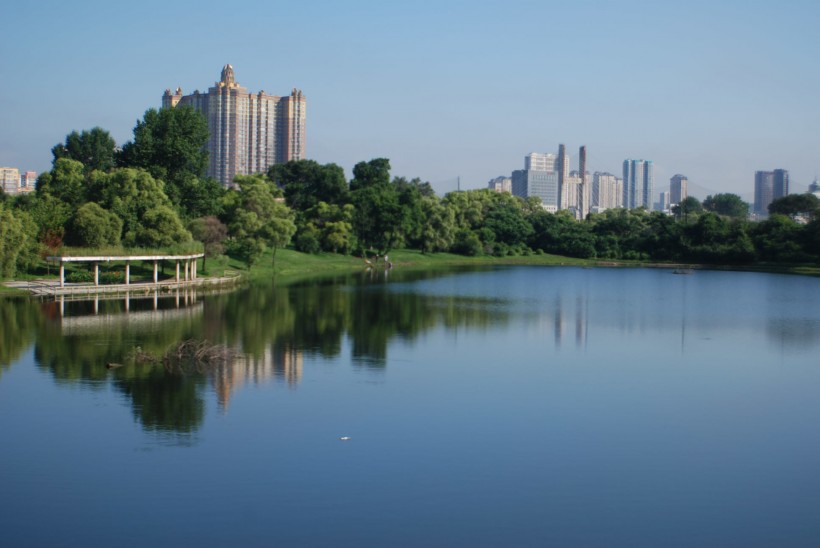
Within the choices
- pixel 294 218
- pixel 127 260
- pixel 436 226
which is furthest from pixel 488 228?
pixel 127 260

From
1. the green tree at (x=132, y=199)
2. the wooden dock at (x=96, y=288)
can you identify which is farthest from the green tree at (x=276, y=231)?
the wooden dock at (x=96, y=288)

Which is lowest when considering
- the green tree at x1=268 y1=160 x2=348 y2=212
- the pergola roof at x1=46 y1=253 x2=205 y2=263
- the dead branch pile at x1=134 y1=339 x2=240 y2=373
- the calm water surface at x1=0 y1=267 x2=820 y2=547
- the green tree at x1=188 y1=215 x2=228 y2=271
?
the calm water surface at x1=0 y1=267 x2=820 y2=547

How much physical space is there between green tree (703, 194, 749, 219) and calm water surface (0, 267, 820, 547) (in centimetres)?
10730

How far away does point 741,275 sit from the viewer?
6406cm

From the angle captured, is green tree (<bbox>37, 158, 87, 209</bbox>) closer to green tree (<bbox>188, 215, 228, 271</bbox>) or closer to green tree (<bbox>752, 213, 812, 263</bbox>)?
green tree (<bbox>188, 215, 228, 271</bbox>)

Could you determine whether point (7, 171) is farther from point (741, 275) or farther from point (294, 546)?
point (294, 546)

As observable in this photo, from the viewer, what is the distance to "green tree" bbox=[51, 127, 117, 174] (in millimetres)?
55531

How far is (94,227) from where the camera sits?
38.4 metres

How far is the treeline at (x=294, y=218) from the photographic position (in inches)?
1591

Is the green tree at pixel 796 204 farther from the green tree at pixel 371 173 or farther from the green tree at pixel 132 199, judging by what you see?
the green tree at pixel 132 199

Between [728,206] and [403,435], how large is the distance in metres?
126

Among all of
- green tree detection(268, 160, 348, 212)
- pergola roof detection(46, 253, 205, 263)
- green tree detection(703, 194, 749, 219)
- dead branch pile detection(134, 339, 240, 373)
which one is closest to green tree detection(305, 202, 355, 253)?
green tree detection(268, 160, 348, 212)

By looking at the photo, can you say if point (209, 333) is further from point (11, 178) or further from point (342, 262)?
point (11, 178)

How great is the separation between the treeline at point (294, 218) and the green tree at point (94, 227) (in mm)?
57
